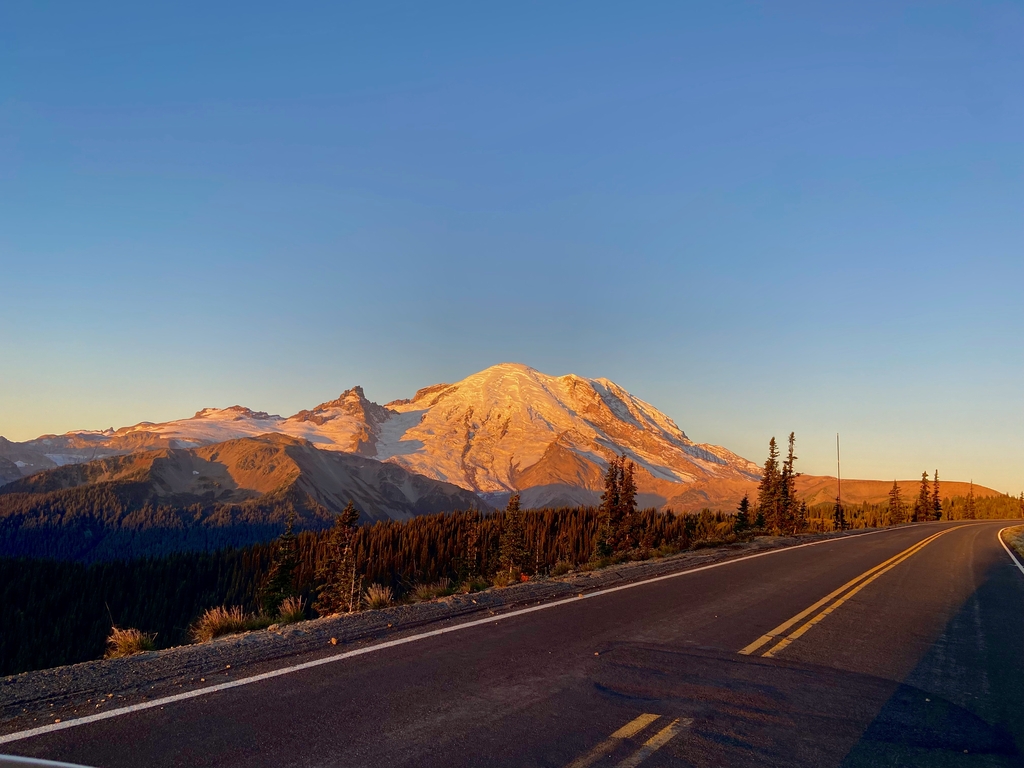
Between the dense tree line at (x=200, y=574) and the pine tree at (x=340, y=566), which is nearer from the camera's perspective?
the pine tree at (x=340, y=566)

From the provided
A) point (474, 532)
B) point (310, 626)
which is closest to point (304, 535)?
point (474, 532)

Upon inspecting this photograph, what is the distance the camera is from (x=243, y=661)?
7059 mm

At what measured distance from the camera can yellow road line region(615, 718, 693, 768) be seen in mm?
4707

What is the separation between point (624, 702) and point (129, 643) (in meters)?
7.05

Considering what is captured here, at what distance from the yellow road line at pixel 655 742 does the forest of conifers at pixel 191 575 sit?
71.1 m

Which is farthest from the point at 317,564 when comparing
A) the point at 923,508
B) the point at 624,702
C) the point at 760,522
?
the point at 923,508

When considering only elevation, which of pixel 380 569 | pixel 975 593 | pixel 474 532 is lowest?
pixel 380 569

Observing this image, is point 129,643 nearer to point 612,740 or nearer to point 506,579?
point 612,740

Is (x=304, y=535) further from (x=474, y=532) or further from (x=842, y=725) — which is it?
(x=842, y=725)

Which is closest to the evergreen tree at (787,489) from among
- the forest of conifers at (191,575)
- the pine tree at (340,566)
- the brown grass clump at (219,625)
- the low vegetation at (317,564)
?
the low vegetation at (317,564)

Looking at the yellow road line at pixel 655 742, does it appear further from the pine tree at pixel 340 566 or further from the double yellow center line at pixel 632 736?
the pine tree at pixel 340 566

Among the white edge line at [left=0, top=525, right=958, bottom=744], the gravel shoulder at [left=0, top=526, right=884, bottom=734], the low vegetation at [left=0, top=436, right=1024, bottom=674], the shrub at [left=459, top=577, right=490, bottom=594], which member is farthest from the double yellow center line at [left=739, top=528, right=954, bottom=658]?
the low vegetation at [left=0, top=436, right=1024, bottom=674]

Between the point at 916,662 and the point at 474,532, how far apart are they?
7715 cm

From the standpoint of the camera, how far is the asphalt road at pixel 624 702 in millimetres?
4852
